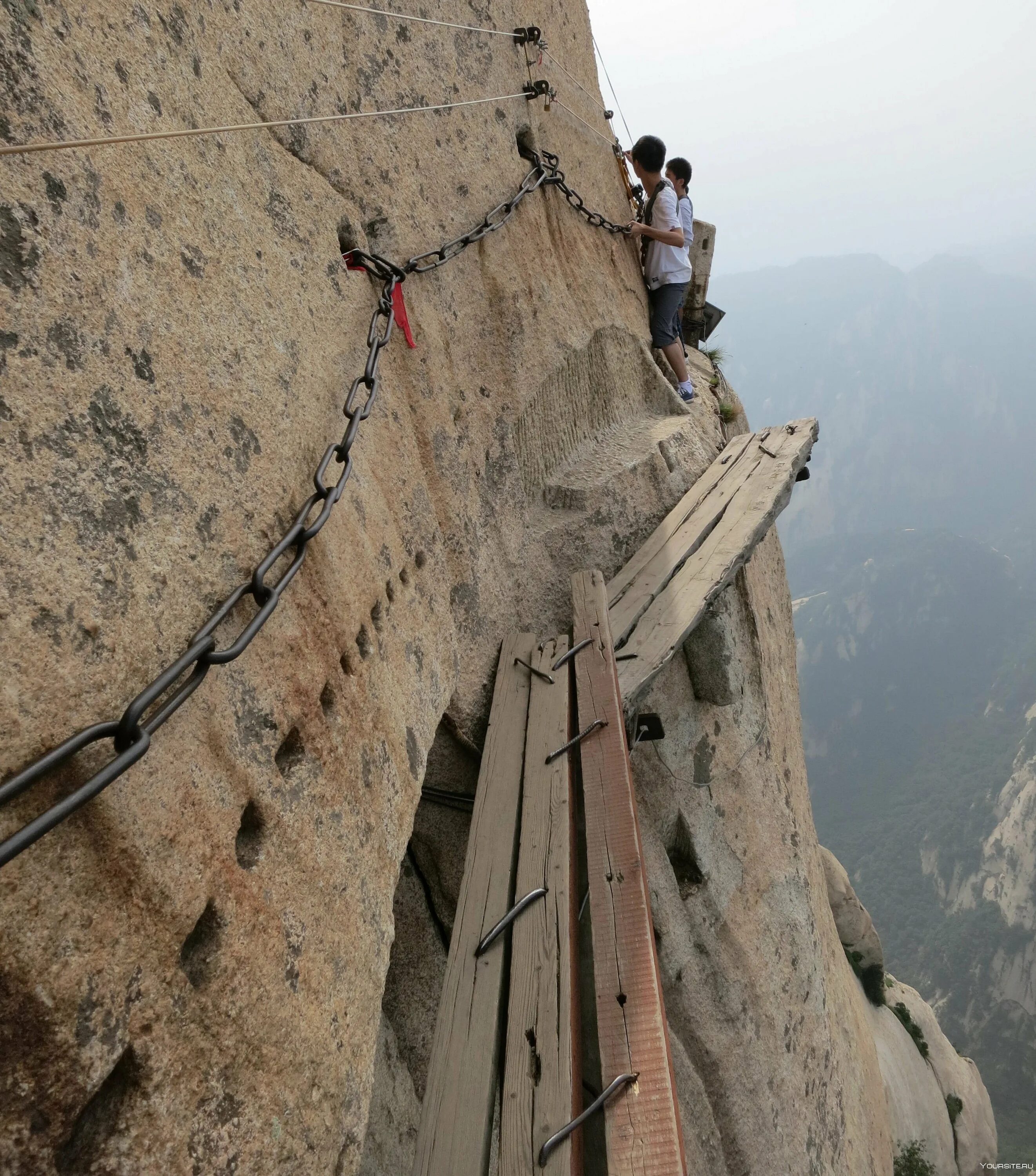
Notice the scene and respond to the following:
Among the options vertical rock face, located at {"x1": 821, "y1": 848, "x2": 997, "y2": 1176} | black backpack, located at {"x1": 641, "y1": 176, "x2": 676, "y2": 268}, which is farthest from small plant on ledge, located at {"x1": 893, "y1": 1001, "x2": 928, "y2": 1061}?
black backpack, located at {"x1": 641, "y1": 176, "x2": 676, "y2": 268}

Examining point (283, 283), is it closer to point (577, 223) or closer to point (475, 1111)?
point (475, 1111)

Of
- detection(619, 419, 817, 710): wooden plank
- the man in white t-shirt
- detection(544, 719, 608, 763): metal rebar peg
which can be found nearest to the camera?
detection(544, 719, 608, 763): metal rebar peg

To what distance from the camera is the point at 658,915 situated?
5109mm

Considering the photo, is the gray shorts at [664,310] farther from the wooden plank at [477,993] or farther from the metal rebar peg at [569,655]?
the wooden plank at [477,993]

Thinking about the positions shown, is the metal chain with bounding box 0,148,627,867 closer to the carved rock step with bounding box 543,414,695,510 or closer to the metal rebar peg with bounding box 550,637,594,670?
the metal rebar peg with bounding box 550,637,594,670


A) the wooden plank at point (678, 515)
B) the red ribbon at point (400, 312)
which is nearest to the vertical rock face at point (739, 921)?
the wooden plank at point (678, 515)

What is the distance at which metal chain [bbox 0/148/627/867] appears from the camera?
114 centimetres

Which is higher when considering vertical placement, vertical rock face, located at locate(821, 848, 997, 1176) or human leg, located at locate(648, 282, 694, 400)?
human leg, located at locate(648, 282, 694, 400)

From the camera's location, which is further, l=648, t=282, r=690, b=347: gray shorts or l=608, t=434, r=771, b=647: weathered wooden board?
l=648, t=282, r=690, b=347: gray shorts

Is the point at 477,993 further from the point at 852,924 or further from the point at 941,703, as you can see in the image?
the point at 941,703

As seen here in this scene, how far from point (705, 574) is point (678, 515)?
2.65ft

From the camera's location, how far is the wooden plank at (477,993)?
211 cm

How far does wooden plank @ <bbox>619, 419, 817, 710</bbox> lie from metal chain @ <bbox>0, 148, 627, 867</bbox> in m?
2.30

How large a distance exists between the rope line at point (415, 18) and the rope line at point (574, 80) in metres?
0.71
